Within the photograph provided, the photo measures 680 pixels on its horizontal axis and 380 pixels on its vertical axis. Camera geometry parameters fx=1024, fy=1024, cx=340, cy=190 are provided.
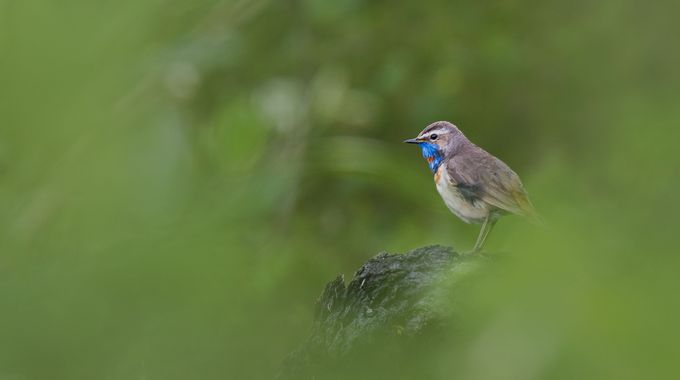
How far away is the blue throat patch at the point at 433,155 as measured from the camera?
6.81 ft

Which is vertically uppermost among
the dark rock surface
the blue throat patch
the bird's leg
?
the blue throat patch

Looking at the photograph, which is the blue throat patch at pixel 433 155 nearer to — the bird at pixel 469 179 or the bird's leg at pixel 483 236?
the bird at pixel 469 179

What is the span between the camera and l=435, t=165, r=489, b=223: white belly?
5.29 ft

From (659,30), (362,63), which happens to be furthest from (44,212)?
(362,63)

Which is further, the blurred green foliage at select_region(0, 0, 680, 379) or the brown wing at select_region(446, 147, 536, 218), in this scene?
the brown wing at select_region(446, 147, 536, 218)

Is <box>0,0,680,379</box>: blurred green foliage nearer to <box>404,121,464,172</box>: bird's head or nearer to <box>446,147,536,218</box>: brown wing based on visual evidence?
<box>446,147,536,218</box>: brown wing

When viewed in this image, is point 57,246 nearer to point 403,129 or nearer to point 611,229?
point 611,229

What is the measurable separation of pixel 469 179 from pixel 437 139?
51cm

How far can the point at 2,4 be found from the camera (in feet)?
2.16

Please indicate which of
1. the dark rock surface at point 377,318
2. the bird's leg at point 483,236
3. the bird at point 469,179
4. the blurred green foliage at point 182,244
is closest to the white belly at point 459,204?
the bird at point 469,179

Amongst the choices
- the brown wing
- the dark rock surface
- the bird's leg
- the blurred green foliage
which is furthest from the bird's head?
the dark rock surface

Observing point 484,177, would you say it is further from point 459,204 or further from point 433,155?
point 433,155

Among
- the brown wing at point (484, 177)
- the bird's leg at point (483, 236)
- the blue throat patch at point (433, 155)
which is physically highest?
the blue throat patch at point (433, 155)

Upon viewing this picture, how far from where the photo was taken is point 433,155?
2180 millimetres
